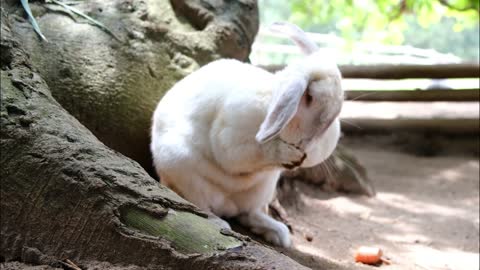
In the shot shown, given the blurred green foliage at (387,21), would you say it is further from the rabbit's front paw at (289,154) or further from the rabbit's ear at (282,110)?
the rabbit's ear at (282,110)

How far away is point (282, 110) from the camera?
99.8 inches

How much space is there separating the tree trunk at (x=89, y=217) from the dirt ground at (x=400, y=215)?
3.26 ft

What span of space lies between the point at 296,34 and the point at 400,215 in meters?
1.77

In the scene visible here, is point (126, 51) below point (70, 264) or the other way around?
the other way around

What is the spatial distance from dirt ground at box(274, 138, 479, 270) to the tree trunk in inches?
39.1

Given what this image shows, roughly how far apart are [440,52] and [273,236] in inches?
174

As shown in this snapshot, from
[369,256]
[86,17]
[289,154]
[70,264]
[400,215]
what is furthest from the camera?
[400,215]

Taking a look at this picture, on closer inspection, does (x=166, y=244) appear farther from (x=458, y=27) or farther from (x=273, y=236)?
(x=458, y=27)

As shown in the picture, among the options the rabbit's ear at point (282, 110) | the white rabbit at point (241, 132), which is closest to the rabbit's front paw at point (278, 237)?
the white rabbit at point (241, 132)

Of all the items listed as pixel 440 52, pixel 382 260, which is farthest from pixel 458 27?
pixel 382 260

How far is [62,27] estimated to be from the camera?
3289 mm

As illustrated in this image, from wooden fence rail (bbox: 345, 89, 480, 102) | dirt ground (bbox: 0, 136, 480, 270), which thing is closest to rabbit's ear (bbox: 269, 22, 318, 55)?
dirt ground (bbox: 0, 136, 480, 270)

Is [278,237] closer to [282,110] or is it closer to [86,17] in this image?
[282,110]

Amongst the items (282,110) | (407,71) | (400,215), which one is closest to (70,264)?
(282,110)
